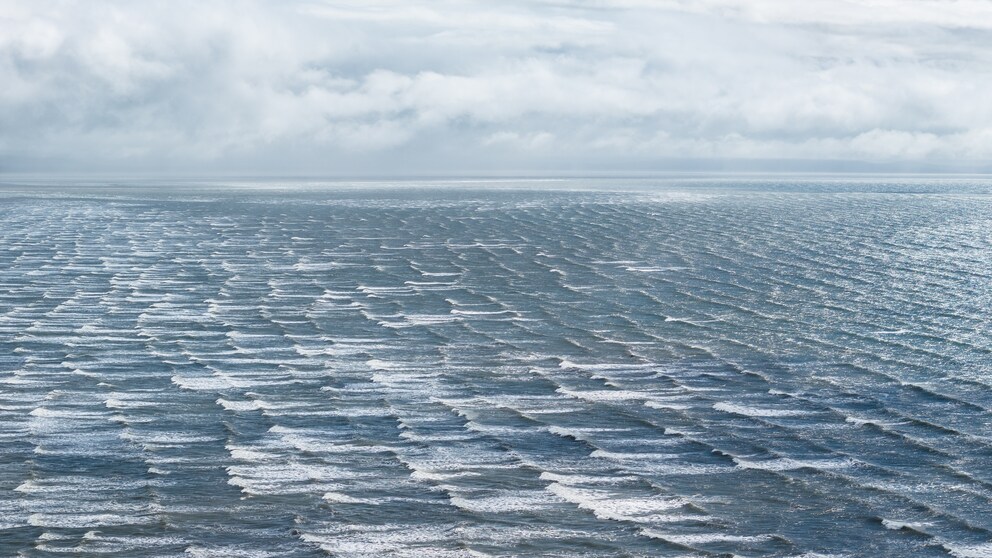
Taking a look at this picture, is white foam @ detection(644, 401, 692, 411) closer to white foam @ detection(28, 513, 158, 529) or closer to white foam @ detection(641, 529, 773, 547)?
white foam @ detection(641, 529, 773, 547)

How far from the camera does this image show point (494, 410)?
553 inches

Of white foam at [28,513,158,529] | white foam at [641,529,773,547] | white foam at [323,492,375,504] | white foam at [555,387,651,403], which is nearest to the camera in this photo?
white foam at [641,529,773,547]

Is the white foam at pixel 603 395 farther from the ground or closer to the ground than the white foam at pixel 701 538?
farther from the ground

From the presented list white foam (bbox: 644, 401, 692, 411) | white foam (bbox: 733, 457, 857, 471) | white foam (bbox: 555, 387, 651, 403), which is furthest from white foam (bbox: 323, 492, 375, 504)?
white foam (bbox: 644, 401, 692, 411)

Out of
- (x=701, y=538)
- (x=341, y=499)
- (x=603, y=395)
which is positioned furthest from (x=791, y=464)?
(x=341, y=499)

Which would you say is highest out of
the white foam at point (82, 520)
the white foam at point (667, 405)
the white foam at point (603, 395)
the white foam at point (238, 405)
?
the white foam at point (238, 405)

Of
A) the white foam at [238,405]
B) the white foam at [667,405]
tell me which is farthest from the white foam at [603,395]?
the white foam at [238,405]

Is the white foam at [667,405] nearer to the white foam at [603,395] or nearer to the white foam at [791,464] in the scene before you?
the white foam at [603,395]

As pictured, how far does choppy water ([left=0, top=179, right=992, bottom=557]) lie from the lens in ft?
31.8

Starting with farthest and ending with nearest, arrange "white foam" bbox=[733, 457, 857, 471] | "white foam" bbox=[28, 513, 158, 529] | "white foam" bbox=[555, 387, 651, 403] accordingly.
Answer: "white foam" bbox=[555, 387, 651, 403] → "white foam" bbox=[733, 457, 857, 471] → "white foam" bbox=[28, 513, 158, 529]

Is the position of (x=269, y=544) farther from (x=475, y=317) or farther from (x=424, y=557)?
(x=475, y=317)

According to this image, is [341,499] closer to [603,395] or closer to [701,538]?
[701,538]

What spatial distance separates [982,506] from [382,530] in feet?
16.1

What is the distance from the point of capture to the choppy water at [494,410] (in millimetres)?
9695
